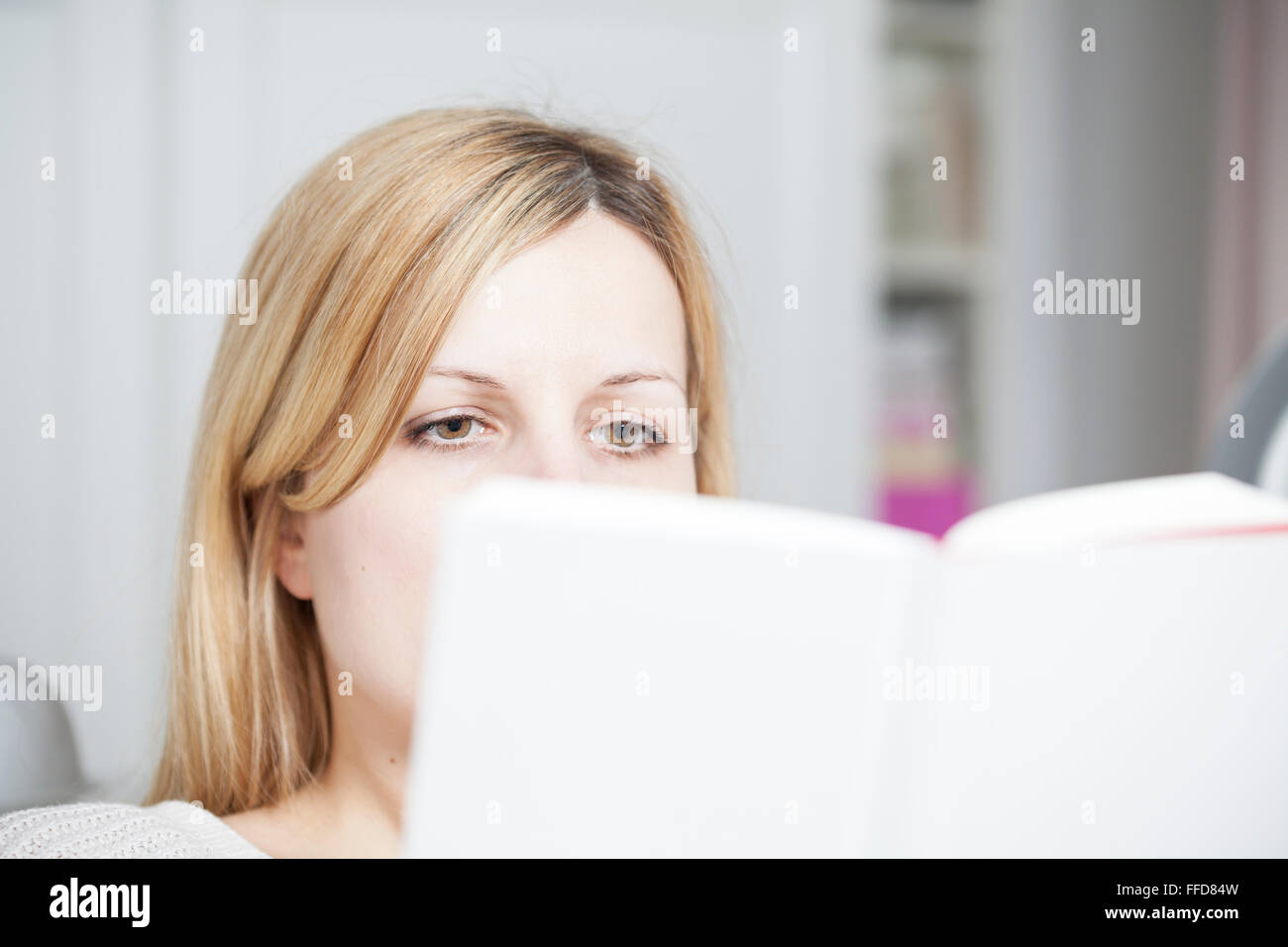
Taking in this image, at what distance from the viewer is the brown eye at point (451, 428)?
74cm

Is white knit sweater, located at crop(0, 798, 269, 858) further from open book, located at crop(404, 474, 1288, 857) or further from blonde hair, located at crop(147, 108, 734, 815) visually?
open book, located at crop(404, 474, 1288, 857)

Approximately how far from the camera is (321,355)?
0.77 m

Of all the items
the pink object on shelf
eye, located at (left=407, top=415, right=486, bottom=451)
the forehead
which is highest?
the forehead

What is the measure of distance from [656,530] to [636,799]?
0.37 feet

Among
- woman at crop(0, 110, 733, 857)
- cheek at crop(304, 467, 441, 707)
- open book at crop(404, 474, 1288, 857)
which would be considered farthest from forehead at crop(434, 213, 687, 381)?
open book at crop(404, 474, 1288, 857)

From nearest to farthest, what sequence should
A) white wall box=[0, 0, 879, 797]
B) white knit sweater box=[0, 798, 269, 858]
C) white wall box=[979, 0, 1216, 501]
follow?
white knit sweater box=[0, 798, 269, 858] → white wall box=[0, 0, 879, 797] → white wall box=[979, 0, 1216, 501]

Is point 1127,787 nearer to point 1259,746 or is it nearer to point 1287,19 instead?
point 1259,746

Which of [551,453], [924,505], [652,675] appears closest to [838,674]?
[652,675]

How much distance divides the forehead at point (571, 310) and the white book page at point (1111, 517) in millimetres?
379

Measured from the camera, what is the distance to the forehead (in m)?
0.71

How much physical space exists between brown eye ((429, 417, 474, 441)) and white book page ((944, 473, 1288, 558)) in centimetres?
41

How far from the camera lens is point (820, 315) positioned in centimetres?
204

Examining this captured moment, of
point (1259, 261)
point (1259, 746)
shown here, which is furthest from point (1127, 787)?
point (1259, 261)

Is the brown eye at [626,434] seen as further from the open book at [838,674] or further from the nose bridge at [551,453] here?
the open book at [838,674]
